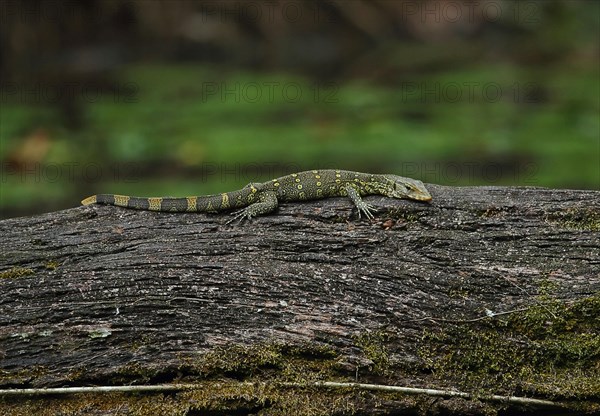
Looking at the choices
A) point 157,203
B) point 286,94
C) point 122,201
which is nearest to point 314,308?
point 157,203

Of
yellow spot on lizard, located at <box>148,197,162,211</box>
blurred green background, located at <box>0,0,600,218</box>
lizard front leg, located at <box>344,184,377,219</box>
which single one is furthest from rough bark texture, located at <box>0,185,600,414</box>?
blurred green background, located at <box>0,0,600,218</box>

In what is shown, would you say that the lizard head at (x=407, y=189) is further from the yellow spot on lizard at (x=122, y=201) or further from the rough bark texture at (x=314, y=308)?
the yellow spot on lizard at (x=122, y=201)

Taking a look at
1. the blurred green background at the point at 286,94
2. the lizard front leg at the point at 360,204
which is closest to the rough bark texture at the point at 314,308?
the lizard front leg at the point at 360,204

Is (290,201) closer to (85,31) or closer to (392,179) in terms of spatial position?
(392,179)

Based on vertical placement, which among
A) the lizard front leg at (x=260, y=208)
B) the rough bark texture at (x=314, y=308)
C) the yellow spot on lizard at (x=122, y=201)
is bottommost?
the rough bark texture at (x=314, y=308)

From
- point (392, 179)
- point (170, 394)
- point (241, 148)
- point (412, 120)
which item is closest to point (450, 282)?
point (392, 179)

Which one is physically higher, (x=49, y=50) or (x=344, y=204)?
(x=49, y=50)

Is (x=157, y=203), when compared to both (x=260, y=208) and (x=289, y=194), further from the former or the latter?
(x=289, y=194)
